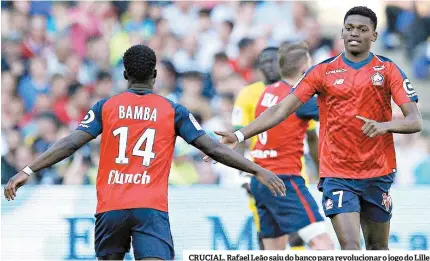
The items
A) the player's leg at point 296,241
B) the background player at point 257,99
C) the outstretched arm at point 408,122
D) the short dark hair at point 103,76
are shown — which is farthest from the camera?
the short dark hair at point 103,76

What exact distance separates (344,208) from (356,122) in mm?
687

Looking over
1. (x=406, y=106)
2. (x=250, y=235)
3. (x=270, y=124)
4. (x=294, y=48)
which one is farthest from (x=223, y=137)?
(x=250, y=235)

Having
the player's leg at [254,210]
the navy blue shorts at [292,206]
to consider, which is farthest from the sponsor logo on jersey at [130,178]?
the player's leg at [254,210]

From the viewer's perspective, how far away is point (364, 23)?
7.62 metres

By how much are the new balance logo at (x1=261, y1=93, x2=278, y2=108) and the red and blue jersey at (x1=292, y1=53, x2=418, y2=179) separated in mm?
1837

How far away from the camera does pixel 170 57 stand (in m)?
16.5

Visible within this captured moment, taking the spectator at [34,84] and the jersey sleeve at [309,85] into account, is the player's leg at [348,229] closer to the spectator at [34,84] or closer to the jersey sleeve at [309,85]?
the jersey sleeve at [309,85]

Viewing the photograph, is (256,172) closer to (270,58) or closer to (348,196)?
(348,196)

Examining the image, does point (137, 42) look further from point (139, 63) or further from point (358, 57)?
point (139, 63)

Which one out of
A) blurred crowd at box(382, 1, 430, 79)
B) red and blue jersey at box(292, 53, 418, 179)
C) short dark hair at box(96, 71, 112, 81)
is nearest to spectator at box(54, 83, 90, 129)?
short dark hair at box(96, 71, 112, 81)

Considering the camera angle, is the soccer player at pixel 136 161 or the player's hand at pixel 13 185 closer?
the soccer player at pixel 136 161

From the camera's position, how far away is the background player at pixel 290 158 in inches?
379

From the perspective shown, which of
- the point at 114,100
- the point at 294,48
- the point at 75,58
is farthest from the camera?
the point at 75,58

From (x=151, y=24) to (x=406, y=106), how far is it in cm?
997
